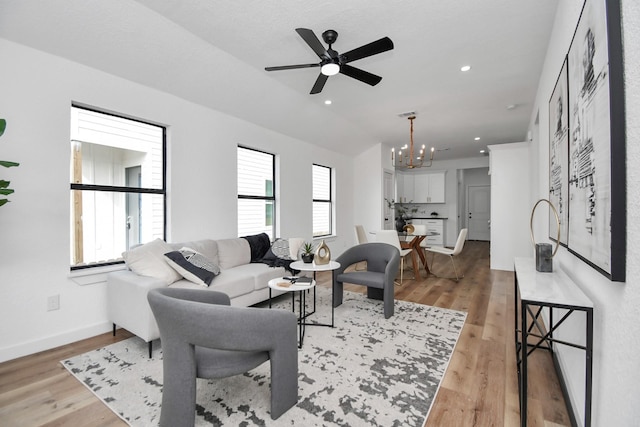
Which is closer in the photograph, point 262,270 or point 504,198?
point 262,270

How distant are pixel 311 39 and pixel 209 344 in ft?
7.38

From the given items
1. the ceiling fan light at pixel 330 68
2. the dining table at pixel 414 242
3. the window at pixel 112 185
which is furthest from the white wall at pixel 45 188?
the dining table at pixel 414 242

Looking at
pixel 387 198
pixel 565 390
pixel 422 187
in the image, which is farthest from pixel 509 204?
pixel 565 390

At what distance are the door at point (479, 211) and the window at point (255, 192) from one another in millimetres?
8124

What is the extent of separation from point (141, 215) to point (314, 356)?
2.48 metres

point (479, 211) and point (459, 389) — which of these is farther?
point (479, 211)

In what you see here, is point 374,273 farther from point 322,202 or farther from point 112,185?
point 322,202

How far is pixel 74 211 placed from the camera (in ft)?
9.12

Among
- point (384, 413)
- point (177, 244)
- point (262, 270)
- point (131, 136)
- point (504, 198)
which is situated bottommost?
point (384, 413)

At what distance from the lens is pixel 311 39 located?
A: 230cm

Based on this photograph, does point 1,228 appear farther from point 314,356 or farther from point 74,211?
point 314,356

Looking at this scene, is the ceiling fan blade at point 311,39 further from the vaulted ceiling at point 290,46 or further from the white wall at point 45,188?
the white wall at point 45,188

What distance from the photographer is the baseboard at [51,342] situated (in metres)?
2.31

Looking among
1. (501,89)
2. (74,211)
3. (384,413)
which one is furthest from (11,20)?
(501,89)
